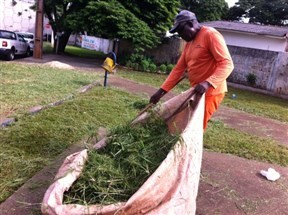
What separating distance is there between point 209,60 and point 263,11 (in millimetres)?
33525

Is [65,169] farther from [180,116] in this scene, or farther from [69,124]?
[69,124]

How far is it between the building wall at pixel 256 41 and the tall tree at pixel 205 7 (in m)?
7.39

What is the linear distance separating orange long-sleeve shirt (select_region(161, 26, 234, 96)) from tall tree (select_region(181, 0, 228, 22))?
1087 inches

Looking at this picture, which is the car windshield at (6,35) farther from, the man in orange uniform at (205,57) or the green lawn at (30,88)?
the man in orange uniform at (205,57)

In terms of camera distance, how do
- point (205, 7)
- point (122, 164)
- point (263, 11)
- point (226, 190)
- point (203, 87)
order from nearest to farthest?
point (122, 164) → point (203, 87) → point (226, 190) → point (205, 7) → point (263, 11)

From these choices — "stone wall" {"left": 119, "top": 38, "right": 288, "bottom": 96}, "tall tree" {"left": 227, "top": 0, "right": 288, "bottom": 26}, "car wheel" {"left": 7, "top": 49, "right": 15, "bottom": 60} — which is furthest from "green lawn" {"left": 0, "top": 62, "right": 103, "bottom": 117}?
"tall tree" {"left": 227, "top": 0, "right": 288, "bottom": 26}

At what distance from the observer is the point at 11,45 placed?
16422 mm

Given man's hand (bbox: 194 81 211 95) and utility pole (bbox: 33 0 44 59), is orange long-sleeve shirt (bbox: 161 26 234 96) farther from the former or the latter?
utility pole (bbox: 33 0 44 59)

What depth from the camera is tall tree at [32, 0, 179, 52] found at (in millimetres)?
15805

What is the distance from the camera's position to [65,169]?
283 cm

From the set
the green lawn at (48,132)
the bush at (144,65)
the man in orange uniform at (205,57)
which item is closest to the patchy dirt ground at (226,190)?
the green lawn at (48,132)

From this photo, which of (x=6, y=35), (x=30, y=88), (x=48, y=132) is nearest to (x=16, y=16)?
(x=6, y=35)

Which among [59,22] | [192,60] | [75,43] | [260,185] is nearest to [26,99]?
[192,60]

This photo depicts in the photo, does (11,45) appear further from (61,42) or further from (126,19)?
(126,19)
